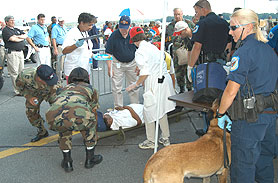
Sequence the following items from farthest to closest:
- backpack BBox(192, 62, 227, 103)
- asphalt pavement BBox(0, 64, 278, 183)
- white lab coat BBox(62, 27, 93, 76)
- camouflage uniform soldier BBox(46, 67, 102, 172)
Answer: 1. white lab coat BBox(62, 27, 93, 76)
2. asphalt pavement BBox(0, 64, 278, 183)
3. camouflage uniform soldier BBox(46, 67, 102, 172)
4. backpack BBox(192, 62, 227, 103)

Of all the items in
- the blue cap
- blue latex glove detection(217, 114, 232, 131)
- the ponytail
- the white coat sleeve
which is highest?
the blue cap

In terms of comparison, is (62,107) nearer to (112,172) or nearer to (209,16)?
(112,172)

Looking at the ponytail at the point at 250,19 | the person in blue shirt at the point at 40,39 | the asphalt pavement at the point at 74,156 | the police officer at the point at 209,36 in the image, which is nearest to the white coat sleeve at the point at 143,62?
the police officer at the point at 209,36

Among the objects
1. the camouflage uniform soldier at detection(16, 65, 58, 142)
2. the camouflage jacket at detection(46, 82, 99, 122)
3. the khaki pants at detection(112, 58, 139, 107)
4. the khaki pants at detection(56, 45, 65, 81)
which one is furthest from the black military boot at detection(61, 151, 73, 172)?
the khaki pants at detection(56, 45, 65, 81)

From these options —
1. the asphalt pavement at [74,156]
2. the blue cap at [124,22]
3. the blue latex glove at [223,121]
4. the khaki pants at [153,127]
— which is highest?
the blue cap at [124,22]

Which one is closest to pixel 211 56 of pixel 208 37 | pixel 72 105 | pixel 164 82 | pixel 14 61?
pixel 208 37

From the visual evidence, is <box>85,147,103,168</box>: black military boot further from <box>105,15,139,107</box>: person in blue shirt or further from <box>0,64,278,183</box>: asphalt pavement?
<box>105,15,139,107</box>: person in blue shirt

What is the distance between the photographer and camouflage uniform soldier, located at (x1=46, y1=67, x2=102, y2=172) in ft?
10.1

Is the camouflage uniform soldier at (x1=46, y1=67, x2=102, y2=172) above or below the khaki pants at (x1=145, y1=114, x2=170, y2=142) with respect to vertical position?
above

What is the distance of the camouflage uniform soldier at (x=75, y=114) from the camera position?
10.1 ft

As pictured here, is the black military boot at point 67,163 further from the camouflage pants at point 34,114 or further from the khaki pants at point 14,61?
the khaki pants at point 14,61

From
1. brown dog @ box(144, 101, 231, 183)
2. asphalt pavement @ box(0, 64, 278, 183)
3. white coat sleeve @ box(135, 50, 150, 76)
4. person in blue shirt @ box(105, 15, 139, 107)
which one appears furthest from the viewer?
person in blue shirt @ box(105, 15, 139, 107)

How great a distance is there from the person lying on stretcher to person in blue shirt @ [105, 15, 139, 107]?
43.8 inches

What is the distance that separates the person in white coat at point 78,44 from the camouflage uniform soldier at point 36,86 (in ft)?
2.57
